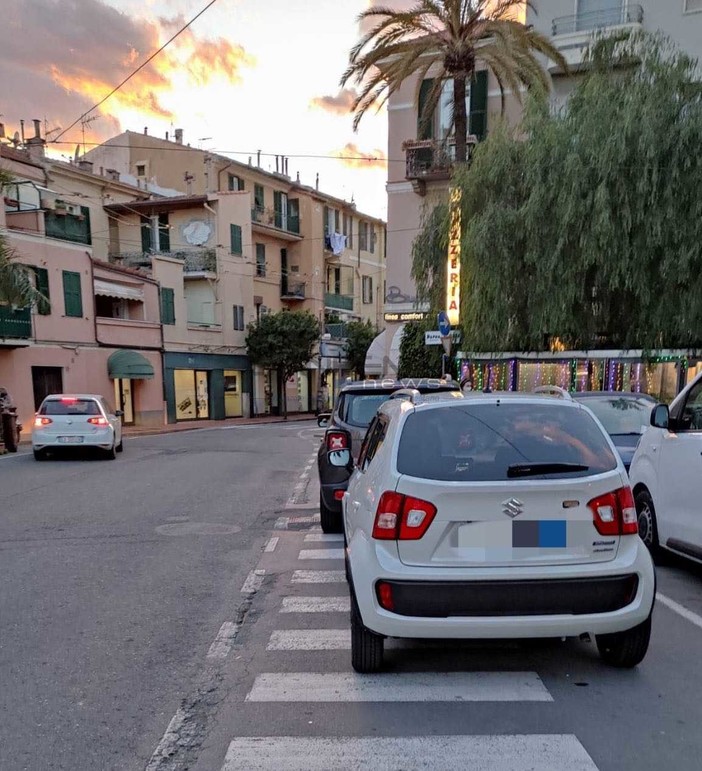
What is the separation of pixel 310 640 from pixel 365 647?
758 mm

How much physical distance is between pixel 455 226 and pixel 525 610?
14.9 metres

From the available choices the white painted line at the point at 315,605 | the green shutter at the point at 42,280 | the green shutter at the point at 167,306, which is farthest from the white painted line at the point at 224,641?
the green shutter at the point at 167,306

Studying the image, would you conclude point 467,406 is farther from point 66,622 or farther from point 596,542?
point 66,622

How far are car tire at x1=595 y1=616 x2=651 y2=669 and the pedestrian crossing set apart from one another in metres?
0.50

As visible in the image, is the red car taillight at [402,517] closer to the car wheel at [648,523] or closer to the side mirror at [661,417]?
the side mirror at [661,417]

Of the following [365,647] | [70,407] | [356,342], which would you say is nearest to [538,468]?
[365,647]

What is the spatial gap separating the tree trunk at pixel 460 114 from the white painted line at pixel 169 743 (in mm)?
17421

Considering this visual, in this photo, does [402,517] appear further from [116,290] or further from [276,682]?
[116,290]

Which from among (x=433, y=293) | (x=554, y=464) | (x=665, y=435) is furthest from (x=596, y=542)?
(x=433, y=293)

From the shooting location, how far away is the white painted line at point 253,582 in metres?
5.69

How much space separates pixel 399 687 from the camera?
12.3ft

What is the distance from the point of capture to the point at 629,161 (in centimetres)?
1368

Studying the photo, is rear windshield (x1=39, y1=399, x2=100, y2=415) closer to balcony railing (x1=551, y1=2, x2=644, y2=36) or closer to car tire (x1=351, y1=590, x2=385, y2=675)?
car tire (x1=351, y1=590, x2=385, y2=675)

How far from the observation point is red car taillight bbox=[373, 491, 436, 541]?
3.55m
